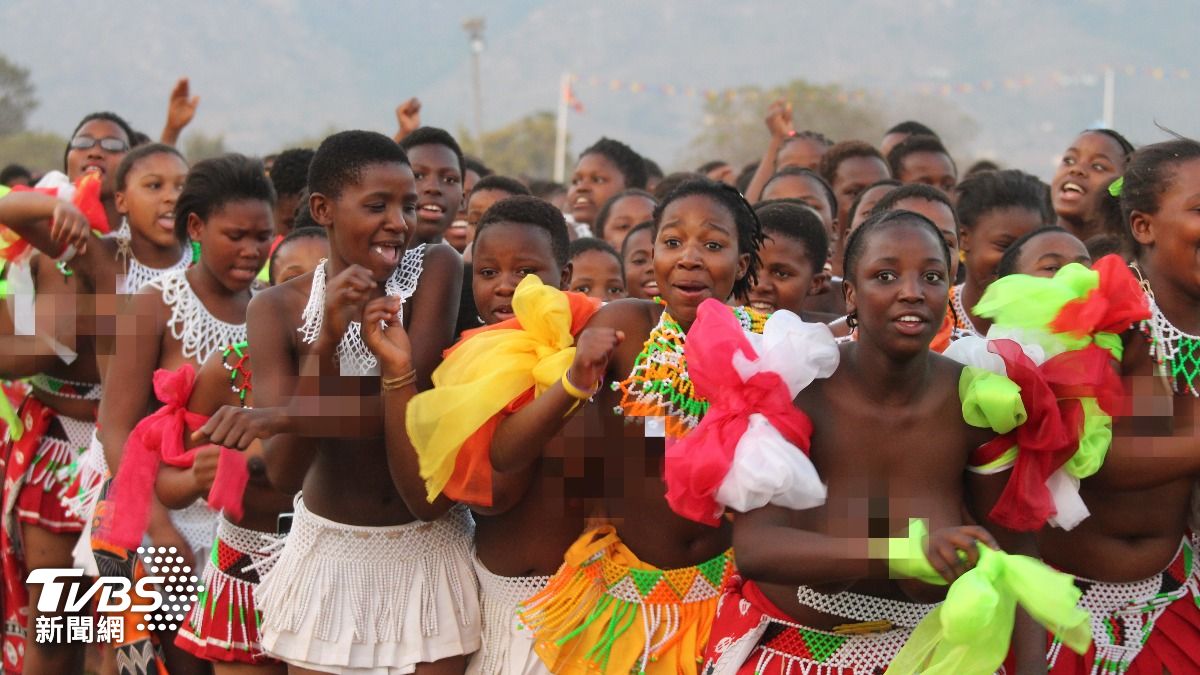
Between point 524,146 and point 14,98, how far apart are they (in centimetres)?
1981

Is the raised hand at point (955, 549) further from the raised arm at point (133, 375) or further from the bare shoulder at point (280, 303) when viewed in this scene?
the raised arm at point (133, 375)

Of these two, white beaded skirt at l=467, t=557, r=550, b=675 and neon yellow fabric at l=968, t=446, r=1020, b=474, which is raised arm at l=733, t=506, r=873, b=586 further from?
white beaded skirt at l=467, t=557, r=550, b=675

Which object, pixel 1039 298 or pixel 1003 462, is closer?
pixel 1003 462

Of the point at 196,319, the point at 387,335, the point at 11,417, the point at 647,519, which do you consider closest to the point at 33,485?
the point at 11,417

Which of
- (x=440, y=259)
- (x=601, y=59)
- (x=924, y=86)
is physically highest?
(x=601, y=59)

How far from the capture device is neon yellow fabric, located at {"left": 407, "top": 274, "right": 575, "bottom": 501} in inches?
158

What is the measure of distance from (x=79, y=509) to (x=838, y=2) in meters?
124

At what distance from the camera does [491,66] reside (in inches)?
4719

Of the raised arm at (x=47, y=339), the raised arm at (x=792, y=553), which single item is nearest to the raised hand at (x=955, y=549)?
the raised arm at (x=792, y=553)

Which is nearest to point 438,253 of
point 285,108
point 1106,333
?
point 1106,333

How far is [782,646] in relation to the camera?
3740 mm

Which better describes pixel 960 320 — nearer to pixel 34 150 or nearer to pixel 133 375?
pixel 133 375

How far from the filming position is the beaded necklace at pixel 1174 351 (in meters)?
3.85

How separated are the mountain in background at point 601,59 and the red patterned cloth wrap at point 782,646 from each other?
8312 cm
